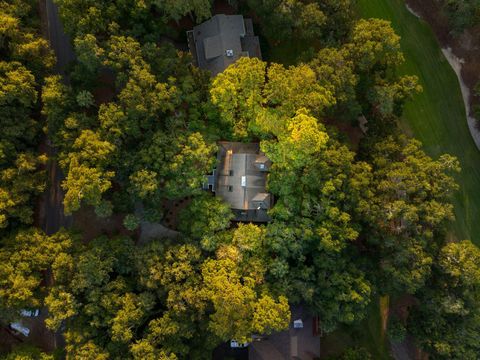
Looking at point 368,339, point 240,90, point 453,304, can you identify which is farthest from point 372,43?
point 368,339

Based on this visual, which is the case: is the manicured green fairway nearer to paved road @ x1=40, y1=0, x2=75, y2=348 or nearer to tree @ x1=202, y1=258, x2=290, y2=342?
tree @ x1=202, y1=258, x2=290, y2=342

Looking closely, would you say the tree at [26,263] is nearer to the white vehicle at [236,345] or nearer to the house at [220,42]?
the white vehicle at [236,345]

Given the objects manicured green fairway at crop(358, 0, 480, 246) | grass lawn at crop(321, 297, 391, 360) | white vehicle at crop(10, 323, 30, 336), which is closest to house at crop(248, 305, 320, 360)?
grass lawn at crop(321, 297, 391, 360)

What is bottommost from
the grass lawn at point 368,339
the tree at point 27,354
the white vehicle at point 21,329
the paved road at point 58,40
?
the grass lawn at point 368,339

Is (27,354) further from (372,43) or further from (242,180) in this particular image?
(372,43)

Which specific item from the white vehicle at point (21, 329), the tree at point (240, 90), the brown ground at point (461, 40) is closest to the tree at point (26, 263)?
the white vehicle at point (21, 329)

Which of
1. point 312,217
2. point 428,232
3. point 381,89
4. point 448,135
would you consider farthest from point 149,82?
point 448,135

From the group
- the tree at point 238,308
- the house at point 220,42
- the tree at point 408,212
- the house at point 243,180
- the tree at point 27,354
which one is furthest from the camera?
the house at point 220,42

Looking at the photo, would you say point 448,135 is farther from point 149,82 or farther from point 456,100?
point 149,82
